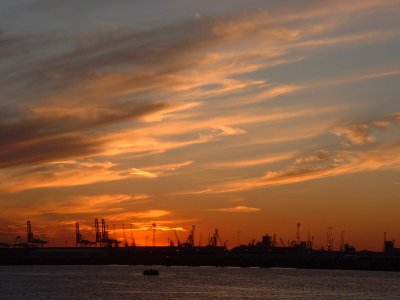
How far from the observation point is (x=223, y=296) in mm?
130125

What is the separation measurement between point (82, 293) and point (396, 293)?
58975mm

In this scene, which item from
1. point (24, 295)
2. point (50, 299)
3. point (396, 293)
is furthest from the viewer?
point (396, 293)

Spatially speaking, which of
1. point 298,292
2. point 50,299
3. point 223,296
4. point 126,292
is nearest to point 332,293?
point 298,292

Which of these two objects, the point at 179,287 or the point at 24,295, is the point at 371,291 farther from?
the point at 24,295

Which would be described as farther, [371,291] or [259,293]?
[371,291]

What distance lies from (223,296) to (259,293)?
10.6m

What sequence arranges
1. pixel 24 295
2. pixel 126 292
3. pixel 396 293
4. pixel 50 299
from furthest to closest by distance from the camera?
pixel 396 293 < pixel 126 292 < pixel 24 295 < pixel 50 299

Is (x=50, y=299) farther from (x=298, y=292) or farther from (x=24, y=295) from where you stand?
(x=298, y=292)

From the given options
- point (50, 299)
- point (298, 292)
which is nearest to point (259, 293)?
point (298, 292)

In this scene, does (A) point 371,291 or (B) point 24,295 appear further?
(A) point 371,291

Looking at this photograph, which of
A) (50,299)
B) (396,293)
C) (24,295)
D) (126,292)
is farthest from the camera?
(396,293)

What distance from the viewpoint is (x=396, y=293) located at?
147625 millimetres

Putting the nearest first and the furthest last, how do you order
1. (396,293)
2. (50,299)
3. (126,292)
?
1. (50,299)
2. (126,292)
3. (396,293)

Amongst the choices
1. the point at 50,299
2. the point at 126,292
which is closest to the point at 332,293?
the point at 126,292
